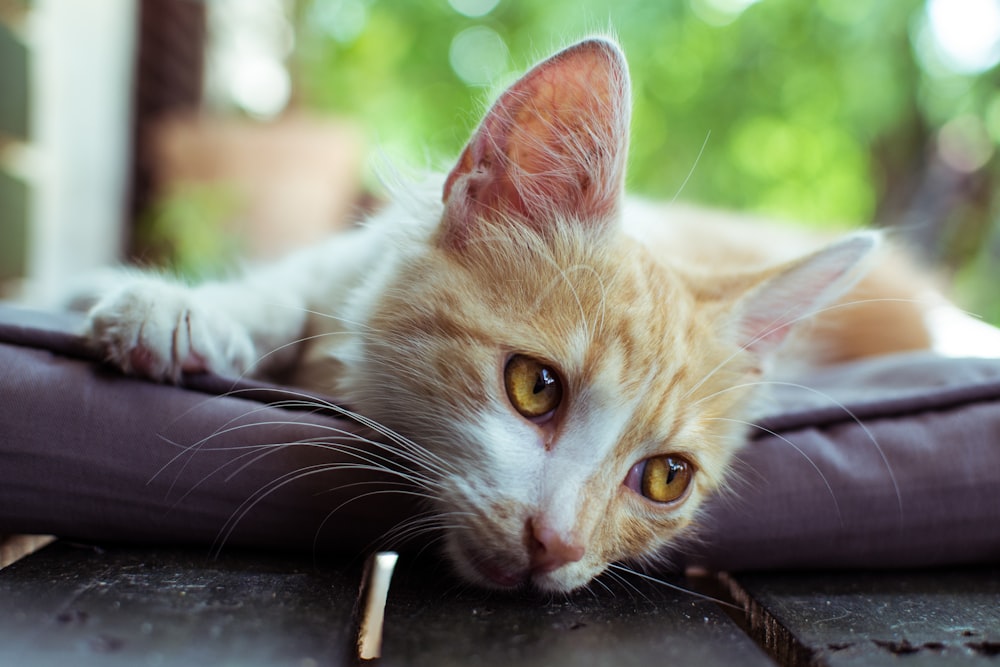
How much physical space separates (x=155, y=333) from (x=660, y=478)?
829 millimetres

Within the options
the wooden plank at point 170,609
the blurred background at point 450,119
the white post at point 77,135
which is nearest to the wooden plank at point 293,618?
the wooden plank at point 170,609

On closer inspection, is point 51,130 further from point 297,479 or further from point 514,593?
point 514,593

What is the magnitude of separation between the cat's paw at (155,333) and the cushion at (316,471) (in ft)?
0.10

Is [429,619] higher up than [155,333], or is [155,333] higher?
[155,333]

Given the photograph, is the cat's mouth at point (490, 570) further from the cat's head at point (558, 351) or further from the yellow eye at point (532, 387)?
the yellow eye at point (532, 387)

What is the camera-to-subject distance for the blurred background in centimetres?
429

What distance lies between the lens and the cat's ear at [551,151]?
126 cm

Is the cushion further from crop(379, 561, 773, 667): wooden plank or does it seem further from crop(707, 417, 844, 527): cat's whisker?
crop(379, 561, 773, 667): wooden plank

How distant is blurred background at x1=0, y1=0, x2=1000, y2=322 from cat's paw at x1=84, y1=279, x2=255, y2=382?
264 centimetres

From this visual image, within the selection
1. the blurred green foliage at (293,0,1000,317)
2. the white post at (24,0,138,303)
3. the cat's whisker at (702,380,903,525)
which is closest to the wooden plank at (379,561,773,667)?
the cat's whisker at (702,380,903,525)

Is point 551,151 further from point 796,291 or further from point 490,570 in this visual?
point 490,570

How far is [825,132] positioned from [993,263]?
1.82 meters

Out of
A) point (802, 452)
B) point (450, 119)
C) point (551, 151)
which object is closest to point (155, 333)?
point (551, 151)

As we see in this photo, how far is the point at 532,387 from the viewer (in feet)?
3.93
